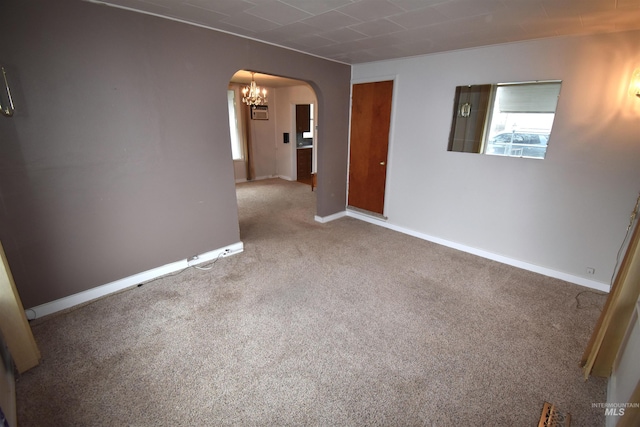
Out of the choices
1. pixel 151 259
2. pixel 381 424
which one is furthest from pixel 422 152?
pixel 151 259

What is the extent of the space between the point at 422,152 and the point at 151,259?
3644mm

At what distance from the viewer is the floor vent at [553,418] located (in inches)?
63.4

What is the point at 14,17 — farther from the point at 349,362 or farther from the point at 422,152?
the point at 422,152

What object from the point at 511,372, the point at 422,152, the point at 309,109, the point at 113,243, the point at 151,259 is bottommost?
the point at 511,372

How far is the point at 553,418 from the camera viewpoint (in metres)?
1.65

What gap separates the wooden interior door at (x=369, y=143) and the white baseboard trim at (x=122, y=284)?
2.30m

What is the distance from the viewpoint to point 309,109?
26.9 feet

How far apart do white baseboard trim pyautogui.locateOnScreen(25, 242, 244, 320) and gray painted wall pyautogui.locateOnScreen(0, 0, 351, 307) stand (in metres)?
0.06

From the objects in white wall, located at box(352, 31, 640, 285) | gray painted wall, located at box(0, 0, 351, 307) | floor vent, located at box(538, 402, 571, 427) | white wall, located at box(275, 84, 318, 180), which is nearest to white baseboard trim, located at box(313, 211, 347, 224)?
white wall, located at box(352, 31, 640, 285)

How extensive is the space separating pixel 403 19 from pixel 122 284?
361 cm

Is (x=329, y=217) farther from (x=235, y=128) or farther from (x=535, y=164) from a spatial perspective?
(x=235, y=128)

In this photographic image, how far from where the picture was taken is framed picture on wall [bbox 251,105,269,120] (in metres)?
7.62

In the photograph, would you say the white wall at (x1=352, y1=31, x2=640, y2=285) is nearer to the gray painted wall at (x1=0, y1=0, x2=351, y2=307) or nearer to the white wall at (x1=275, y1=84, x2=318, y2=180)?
the gray painted wall at (x1=0, y1=0, x2=351, y2=307)

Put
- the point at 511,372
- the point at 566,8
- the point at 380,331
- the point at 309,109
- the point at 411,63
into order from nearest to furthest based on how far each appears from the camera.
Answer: the point at 511,372
the point at 566,8
the point at 380,331
the point at 411,63
the point at 309,109
